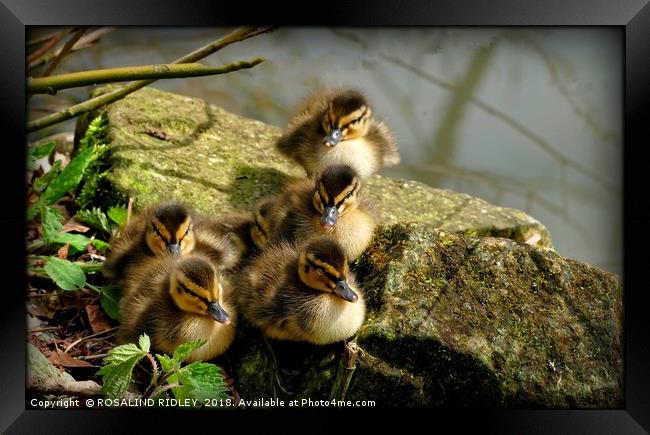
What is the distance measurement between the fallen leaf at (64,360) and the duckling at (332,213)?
786mm

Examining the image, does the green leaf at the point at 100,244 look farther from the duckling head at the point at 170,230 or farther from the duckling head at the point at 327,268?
the duckling head at the point at 327,268

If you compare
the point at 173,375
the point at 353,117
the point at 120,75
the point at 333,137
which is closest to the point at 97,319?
the point at 173,375

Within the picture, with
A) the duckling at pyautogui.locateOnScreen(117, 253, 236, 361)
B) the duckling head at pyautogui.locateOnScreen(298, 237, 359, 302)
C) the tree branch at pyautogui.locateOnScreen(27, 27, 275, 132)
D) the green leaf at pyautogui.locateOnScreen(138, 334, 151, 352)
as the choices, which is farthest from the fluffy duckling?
the tree branch at pyautogui.locateOnScreen(27, 27, 275, 132)

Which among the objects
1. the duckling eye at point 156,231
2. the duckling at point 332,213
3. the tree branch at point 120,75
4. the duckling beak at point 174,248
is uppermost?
the tree branch at point 120,75

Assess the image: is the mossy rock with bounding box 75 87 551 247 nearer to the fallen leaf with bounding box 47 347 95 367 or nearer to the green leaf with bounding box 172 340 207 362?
the fallen leaf with bounding box 47 347 95 367

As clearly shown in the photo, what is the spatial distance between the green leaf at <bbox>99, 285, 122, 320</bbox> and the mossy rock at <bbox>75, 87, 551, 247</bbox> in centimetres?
45

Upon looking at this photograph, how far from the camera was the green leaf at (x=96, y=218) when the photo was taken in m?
3.56

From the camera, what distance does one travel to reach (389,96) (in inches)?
136

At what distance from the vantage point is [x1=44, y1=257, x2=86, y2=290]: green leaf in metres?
3.10

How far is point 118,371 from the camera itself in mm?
2732

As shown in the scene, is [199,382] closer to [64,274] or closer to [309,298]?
[309,298]

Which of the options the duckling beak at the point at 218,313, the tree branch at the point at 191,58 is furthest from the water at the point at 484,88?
the duckling beak at the point at 218,313
